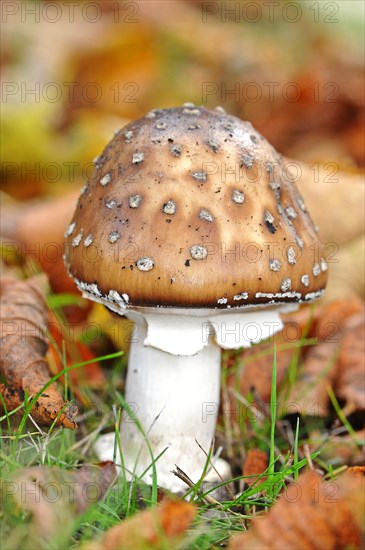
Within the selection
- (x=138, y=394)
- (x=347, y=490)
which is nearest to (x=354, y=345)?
(x=138, y=394)

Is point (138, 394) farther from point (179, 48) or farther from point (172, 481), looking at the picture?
point (179, 48)

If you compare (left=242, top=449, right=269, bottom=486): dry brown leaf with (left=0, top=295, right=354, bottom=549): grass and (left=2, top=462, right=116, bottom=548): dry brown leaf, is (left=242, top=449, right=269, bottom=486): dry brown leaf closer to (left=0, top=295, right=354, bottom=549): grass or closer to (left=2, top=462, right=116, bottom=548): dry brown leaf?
(left=0, top=295, right=354, bottom=549): grass

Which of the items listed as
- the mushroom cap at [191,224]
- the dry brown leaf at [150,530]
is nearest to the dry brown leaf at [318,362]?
the mushroom cap at [191,224]

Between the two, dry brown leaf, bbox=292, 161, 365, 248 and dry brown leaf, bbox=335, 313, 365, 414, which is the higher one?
dry brown leaf, bbox=292, 161, 365, 248

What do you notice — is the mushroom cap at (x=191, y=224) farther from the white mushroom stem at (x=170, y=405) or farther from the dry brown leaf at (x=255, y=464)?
the dry brown leaf at (x=255, y=464)

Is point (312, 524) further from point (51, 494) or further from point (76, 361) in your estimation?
point (76, 361)

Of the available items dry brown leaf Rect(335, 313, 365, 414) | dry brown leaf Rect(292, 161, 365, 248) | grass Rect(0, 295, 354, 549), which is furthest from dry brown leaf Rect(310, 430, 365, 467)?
dry brown leaf Rect(292, 161, 365, 248)
